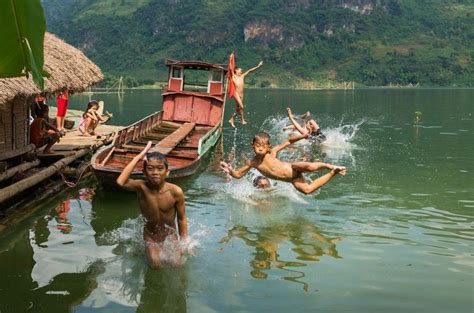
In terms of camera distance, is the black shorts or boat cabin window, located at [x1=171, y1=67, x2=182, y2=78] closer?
the black shorts

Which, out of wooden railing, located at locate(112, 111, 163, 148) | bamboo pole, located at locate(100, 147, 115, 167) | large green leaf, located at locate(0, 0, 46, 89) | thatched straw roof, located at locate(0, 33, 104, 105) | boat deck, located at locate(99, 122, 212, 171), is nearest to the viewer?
large green leaf, located at locate(0, 0, 46, 89)

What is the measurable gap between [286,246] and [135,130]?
8983 millimetres

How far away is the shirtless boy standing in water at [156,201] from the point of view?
6676 mm

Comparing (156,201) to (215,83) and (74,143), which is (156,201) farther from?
(215,83)

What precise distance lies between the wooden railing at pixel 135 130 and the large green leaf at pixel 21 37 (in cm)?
1101

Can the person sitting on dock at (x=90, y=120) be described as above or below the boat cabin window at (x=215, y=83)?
below

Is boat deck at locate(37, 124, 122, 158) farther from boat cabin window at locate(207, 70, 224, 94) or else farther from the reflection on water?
boat cabin window at locate(207, 70, 224, 94)

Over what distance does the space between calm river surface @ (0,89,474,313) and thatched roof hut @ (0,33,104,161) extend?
1.58 metres

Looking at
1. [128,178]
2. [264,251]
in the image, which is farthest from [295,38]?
[128,178]

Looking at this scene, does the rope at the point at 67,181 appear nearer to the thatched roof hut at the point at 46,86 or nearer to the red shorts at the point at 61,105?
the thatched roof hut at the point at 46,86

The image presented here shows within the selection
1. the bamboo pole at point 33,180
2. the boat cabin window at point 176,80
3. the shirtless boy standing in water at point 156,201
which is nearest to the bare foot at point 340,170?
the shirtless boy standing in water at point 156,201

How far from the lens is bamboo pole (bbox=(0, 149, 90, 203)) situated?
934cm

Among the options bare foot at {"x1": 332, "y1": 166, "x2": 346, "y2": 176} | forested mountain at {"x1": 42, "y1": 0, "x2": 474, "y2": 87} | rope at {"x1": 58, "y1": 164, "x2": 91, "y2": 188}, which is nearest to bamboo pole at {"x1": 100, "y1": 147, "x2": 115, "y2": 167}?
rope at {"x1": 58, "y1": 164, "x2": 91, "y2": 188}

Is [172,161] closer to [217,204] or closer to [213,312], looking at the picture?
[217,204]
